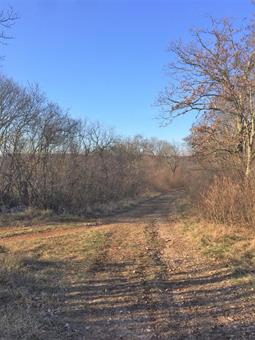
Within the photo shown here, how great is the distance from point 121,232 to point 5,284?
316 inches

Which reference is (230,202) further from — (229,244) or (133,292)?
(133,292)

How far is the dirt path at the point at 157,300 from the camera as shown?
523 cm

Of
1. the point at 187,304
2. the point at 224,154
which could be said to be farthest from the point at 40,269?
the point at 224,154

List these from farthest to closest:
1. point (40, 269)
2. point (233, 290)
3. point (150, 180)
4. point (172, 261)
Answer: point (150, 180)
point (172, 261)
point (40, 269)
point (233, 290)

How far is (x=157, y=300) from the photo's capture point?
644 cm

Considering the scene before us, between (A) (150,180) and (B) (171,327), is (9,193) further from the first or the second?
(A) (150,180)

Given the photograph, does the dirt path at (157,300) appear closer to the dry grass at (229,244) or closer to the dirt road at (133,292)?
the dirt road at (133,292)

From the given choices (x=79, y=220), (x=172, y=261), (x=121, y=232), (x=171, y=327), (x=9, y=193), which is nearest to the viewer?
(x=171, y=327)

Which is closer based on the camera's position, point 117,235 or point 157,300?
point 157,300

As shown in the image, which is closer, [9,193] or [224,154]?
[224,154]

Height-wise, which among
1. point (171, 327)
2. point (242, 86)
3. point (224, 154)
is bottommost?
point (171, 327)

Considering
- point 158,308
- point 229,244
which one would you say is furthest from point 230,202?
point 158,308

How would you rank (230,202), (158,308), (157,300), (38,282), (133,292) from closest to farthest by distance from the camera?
(158,308) < (157,300) < (133,292) < (38,282) < (230,202)

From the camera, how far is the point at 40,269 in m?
8.52
